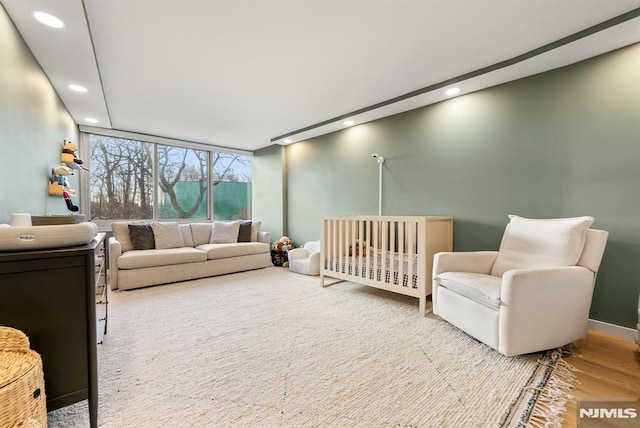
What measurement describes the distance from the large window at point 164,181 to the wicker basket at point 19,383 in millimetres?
4154

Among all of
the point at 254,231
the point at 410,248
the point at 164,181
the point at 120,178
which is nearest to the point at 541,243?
the point at 410,248

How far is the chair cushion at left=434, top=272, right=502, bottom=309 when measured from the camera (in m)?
1.81

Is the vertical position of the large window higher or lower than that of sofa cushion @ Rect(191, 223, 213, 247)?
higher

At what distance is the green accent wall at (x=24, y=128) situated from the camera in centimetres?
176

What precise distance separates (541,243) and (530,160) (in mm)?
871

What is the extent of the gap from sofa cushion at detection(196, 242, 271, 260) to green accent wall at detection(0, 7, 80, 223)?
1742mm

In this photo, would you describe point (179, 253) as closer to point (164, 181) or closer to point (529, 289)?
point (164, 181)

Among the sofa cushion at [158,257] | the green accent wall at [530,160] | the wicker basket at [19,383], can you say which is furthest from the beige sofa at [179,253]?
the wicker basket at [19,383]

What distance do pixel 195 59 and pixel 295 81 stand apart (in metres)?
0.94

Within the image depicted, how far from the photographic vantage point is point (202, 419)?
1.24m

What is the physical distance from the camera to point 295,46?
2.21 metres

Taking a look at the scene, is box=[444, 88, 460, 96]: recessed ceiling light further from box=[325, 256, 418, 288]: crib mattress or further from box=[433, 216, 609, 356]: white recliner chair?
box=[325, 256, 418, 288]: crib mattress

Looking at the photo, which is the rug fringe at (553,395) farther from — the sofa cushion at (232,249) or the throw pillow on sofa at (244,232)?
the throw pillow on sofa at (244,232)

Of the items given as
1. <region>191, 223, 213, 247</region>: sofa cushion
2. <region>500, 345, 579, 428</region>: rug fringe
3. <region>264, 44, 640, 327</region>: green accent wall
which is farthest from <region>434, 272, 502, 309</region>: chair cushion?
<region>191, 223, 213, 247</region>: sofa cushion
